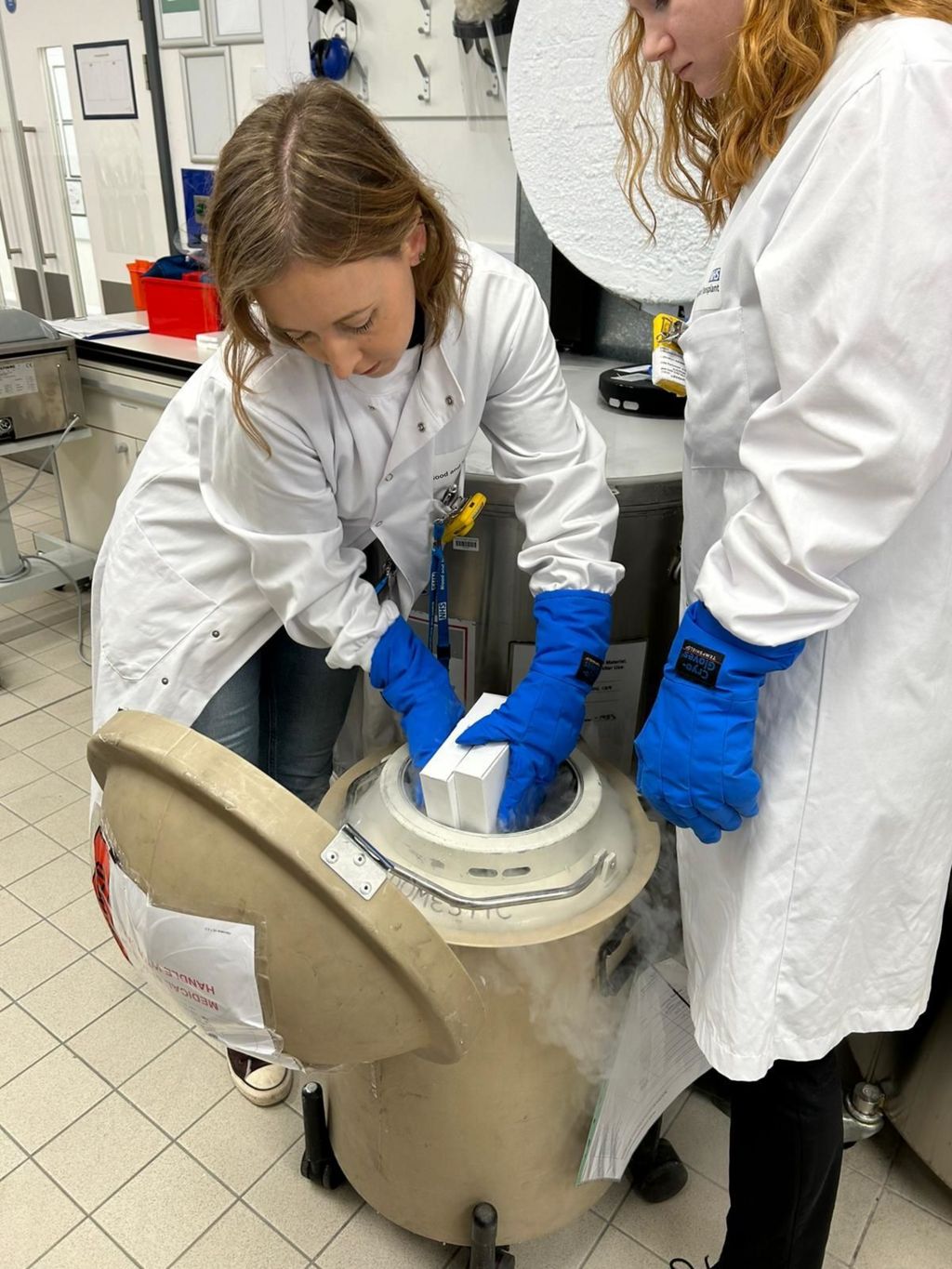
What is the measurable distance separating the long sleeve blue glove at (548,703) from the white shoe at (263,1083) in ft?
2.49

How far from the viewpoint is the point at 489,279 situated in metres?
1.18

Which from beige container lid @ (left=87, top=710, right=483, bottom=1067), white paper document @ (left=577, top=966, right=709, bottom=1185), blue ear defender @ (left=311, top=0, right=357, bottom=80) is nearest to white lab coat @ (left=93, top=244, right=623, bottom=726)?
beige container lid @ (left=87, top=710, right=483, bottom=1067)

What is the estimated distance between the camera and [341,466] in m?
1.16

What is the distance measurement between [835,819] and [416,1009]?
17.5 inches

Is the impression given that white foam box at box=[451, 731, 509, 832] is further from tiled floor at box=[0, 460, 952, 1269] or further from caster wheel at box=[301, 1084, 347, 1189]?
tiled floor at box=[0, 460, 952, 1269]

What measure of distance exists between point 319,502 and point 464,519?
0.71ft

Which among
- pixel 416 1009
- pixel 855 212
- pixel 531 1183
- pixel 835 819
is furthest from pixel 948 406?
pixel 531 1183

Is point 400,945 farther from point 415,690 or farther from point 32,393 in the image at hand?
point 32,393

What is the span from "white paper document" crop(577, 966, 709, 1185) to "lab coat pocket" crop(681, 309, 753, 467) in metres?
0.69

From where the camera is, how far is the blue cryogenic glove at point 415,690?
45.1 inches

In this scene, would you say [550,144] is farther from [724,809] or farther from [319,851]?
[319,851]

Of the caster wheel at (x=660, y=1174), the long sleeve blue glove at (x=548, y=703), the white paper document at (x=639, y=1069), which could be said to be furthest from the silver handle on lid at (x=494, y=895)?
the caster wheel at (x=660, y=1174)

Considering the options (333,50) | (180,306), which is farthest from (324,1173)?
(333,50)

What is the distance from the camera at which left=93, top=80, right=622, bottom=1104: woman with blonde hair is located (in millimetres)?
901
